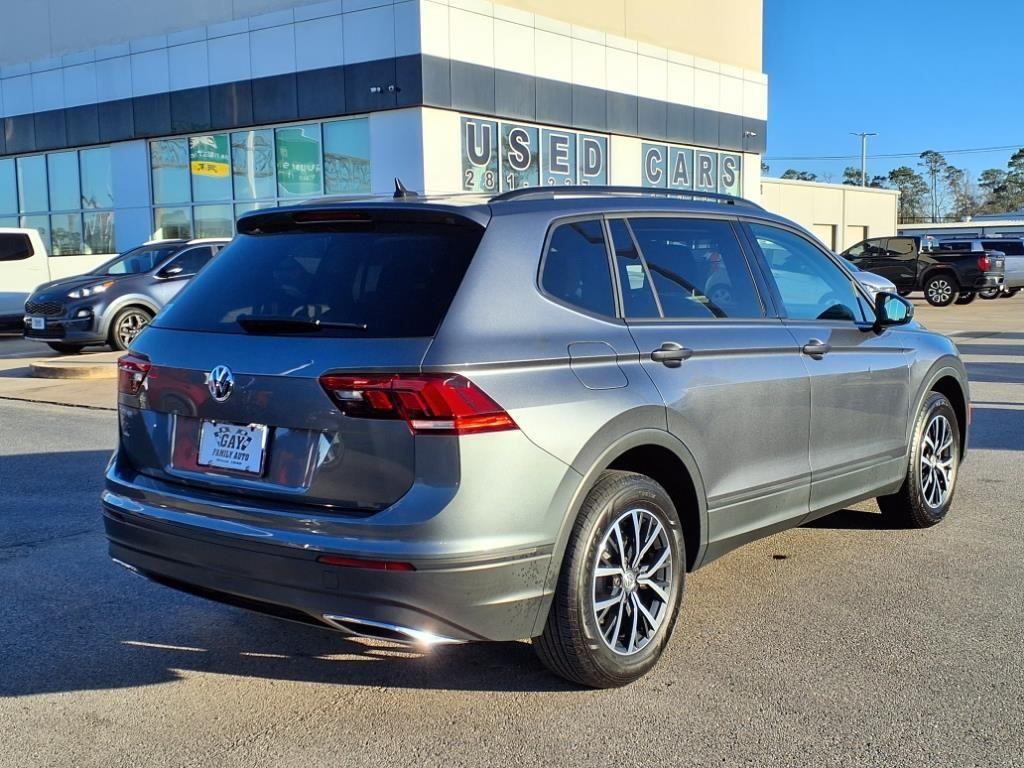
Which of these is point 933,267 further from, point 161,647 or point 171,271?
point 161,647

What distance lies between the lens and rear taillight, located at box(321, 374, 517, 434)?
3.35 m

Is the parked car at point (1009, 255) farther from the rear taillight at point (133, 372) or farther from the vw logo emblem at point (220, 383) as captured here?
the vw logo emblem at point (220, 383)

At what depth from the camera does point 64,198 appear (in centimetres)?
3002

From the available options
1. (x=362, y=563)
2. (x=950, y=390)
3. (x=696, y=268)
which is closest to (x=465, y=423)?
(x=362, y=563)

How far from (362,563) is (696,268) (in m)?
2.09

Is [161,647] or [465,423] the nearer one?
[465,423]

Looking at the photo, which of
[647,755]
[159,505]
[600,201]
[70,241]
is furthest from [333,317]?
[70,241]

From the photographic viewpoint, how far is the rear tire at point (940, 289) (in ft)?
95.7

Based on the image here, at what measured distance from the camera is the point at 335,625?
348 cm

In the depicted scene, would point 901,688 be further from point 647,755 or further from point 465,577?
point 465,577

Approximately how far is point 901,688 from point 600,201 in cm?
218

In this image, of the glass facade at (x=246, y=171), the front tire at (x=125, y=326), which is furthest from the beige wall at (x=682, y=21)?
the front tire at (x=125, y=326)

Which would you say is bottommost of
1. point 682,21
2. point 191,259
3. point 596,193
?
point 191,259

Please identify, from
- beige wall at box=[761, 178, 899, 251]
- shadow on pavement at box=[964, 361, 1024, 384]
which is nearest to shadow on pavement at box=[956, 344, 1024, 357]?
shadow on pavement at box=[964, 361, 1024, 384]
